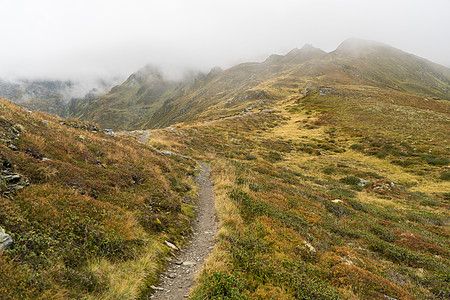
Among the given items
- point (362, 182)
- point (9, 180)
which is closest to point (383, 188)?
point (362, 182)

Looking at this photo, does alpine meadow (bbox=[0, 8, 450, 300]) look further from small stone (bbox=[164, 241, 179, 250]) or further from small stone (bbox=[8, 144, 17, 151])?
small stone (bbox=[8, 144, 17, 151])

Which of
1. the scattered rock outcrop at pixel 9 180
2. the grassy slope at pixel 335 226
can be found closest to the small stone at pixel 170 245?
the grassy slope at pixel 335 226

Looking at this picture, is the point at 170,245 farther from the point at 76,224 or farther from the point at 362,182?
the point at 362,182

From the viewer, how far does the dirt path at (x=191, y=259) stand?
18.5ft

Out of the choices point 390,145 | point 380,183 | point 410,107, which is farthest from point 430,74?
point 380,183

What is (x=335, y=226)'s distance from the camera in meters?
11.6

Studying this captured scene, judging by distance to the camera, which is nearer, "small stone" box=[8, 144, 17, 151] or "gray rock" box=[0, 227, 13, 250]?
"gray rock" box=[0, 227, 13, 250]

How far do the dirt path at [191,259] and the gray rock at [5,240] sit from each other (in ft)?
11.4

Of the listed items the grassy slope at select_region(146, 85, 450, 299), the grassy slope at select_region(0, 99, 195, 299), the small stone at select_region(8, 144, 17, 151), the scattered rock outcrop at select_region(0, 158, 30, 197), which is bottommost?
the grassy slope at select_region(146, 85, 450, 299)

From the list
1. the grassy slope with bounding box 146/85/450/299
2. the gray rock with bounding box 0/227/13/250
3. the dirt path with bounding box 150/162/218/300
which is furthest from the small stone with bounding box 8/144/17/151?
the grassy slope with bounding box 146/85/450/299

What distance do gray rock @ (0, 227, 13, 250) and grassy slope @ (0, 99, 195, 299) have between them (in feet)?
0.35

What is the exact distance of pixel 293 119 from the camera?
74375 mm

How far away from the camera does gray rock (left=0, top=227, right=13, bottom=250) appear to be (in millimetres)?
4041

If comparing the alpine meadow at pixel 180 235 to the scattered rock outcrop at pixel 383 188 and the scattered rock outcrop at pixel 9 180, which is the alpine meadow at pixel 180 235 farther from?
the scattered rock outcrop at pixel 383 188
